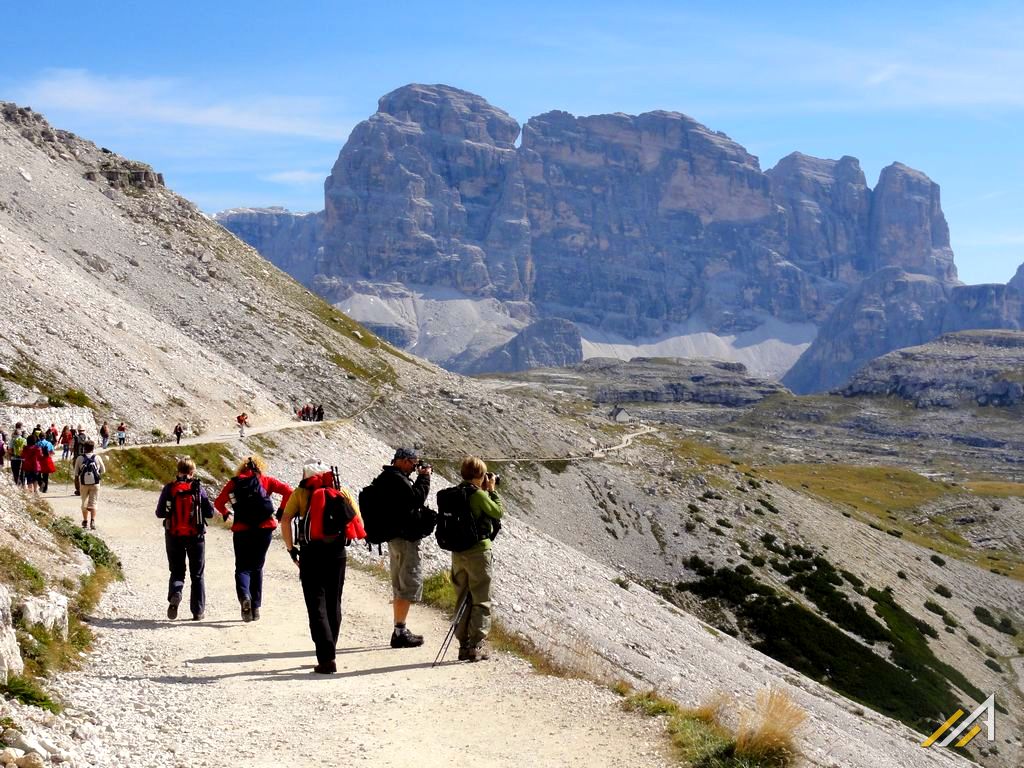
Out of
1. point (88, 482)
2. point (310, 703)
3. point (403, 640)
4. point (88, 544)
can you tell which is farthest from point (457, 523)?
point (88, 482)

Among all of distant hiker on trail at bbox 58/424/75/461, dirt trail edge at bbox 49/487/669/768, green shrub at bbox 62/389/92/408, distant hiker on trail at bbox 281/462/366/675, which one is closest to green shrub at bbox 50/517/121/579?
dirt trail edge at bbox 49/487/669/768

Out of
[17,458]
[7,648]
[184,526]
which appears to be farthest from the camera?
[17,458]

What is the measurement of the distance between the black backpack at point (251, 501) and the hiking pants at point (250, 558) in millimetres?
236

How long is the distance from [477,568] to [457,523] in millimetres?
803

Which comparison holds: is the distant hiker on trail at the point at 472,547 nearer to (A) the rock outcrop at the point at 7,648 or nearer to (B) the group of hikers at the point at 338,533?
(B) the group of hikers at the point at 338,533

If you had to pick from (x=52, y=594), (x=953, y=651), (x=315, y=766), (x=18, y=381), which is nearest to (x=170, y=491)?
(x=52, y=594)

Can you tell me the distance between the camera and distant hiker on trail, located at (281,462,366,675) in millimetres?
14805

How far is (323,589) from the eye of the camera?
15.0 meters

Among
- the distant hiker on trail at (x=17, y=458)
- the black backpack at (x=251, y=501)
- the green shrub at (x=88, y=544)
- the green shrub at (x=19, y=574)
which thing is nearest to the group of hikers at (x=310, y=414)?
the distant hiker on trail at (x=17, y=458)

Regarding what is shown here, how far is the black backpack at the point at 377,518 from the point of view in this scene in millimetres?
15945

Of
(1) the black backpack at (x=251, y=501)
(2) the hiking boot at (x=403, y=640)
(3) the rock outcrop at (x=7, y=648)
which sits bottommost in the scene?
(2) the hiking boot at (x=403, y=640)

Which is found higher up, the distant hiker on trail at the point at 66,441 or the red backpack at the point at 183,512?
the red backpack at the point at 183,512

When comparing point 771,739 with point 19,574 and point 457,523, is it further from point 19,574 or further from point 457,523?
point 19,574

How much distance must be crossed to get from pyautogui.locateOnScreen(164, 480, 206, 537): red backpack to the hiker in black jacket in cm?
408
